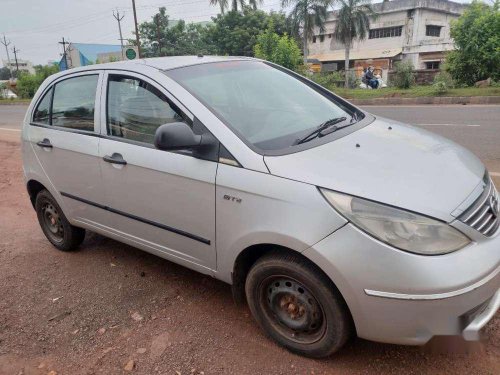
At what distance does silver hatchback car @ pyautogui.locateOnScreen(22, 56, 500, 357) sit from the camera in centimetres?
189

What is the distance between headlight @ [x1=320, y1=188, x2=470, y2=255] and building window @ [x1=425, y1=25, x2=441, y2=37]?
154ft

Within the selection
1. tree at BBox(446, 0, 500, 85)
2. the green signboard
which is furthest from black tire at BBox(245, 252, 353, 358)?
tree at BBox(446, 0, 500, 85)

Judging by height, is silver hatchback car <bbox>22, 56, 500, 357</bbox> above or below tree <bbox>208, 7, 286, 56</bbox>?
below

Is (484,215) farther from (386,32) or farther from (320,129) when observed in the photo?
(386,32)

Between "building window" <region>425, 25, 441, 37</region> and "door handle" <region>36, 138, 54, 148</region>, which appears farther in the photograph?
"building window" <region>425, 25, 441, 37</region>

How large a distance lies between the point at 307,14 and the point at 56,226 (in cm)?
3813

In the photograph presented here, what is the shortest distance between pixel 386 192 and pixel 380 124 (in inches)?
46.2

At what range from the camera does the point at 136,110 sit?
2965mm

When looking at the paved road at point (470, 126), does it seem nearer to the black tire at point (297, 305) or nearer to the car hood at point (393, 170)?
the car hood at point (393, 170)

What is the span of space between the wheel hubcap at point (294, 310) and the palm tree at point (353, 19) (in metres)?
41.3

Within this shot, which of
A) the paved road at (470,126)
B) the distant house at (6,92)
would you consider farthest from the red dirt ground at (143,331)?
the distant house at (6,92)

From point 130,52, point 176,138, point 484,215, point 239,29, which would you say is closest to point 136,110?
point 176,138

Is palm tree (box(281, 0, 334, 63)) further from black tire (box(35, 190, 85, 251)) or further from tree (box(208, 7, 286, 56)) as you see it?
black tire (box(35, 190, 85, 251))

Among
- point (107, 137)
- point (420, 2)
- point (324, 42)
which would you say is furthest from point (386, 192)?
point (324, 42)
